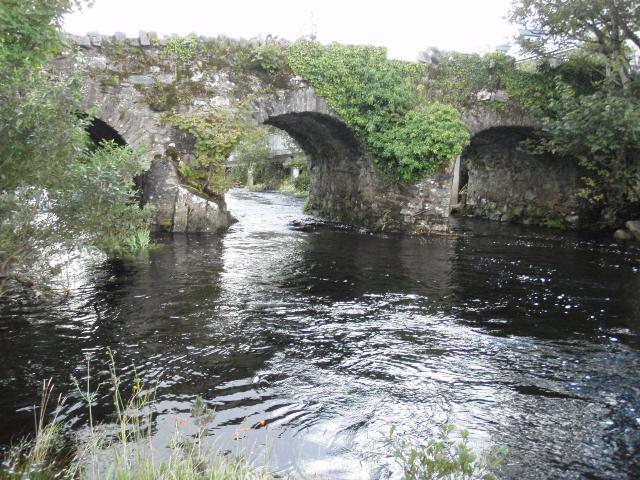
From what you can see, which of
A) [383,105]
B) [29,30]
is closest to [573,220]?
[383,105]

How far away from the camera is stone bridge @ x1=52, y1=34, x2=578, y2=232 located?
1248 centimetres

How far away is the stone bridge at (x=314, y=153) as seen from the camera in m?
12.5

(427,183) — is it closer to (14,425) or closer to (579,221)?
(579,221)

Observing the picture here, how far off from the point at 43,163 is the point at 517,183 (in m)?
18.4

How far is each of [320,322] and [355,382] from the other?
180cm

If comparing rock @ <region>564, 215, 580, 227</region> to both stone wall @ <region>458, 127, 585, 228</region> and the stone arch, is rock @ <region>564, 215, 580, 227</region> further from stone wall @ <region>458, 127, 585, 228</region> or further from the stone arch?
the stone arch

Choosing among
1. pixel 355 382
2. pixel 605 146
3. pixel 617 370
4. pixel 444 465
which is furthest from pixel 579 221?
pixel 444 465

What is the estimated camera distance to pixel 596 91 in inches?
567

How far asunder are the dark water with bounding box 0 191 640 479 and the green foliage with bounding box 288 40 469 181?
4586 mm

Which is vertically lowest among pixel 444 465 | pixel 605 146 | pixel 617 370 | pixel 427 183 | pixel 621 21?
pixel 617 370

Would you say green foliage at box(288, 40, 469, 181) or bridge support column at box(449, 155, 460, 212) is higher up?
green foliage at box(288, 40, 469, 181)

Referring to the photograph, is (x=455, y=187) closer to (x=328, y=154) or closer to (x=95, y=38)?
(x=328, y=154)

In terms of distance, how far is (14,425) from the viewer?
152 inches

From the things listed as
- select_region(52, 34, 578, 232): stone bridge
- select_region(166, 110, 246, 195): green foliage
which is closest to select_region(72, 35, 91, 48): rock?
select_region(52, 34, 578, 232): stone bridge
